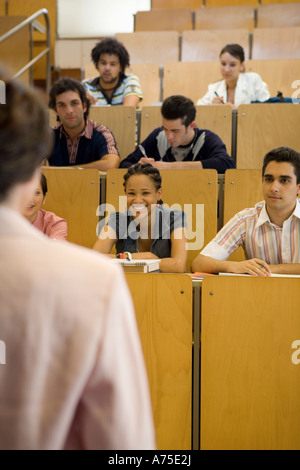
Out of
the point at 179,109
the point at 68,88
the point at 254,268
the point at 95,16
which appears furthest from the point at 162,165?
the point at 95,16

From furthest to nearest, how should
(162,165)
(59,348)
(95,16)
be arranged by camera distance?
(95,16) → (162,165) → (59,348)

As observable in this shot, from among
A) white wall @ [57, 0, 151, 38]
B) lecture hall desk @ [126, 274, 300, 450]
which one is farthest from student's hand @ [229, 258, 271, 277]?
white wall @ [57, 0, 151, 38]

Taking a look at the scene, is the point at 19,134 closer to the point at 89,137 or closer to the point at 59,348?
the point at 59,348

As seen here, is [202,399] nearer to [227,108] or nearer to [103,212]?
[103,212]

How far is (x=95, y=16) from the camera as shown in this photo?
15.7 feet

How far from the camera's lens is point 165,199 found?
194cm

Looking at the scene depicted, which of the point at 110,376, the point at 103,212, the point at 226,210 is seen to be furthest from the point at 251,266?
the point at 110,376

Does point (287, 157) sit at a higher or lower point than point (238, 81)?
lower

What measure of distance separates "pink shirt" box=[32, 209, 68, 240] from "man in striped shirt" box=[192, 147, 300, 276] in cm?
44

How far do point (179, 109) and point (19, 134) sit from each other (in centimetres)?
182

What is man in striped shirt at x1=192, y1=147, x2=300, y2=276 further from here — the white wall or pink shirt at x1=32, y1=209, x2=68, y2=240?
the white wall

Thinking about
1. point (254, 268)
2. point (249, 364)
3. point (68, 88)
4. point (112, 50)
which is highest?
point (112, 50)

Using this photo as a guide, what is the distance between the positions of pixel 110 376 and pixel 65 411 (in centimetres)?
4

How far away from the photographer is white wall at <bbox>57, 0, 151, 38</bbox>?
4.79 metres
